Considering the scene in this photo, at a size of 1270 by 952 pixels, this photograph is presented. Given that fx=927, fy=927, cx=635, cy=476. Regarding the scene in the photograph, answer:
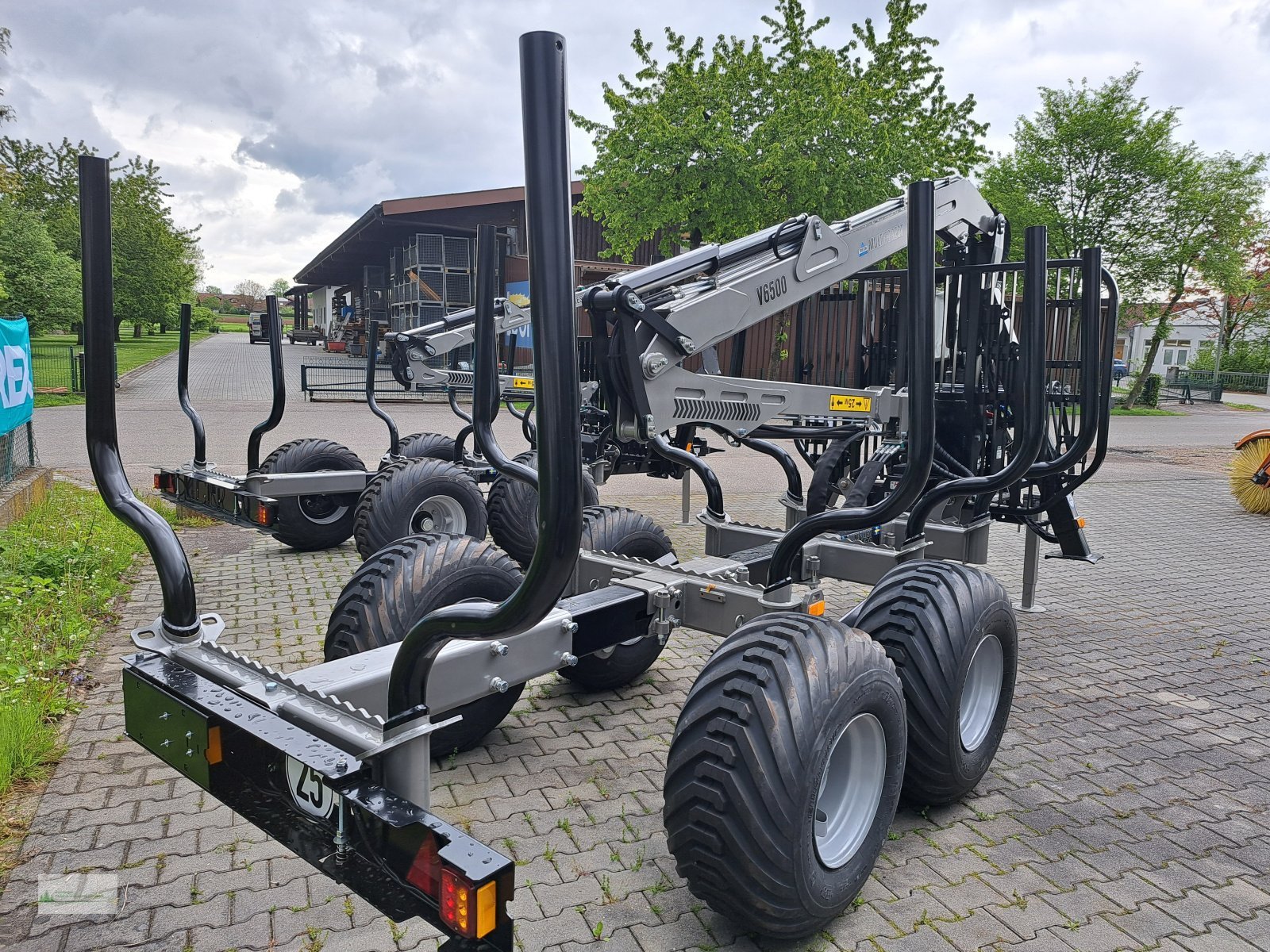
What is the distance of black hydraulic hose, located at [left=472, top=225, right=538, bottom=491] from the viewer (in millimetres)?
3318

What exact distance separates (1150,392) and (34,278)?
39.3 metres

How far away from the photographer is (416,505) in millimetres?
6613

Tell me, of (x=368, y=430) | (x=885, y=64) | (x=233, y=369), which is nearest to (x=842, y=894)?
(x=368, y=430)

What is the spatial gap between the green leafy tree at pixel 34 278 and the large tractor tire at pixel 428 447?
24.1 m

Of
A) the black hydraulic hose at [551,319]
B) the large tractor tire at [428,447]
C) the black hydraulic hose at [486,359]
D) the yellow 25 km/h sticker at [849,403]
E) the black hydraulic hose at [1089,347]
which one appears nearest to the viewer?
the black hydraulic hose at [551,319]

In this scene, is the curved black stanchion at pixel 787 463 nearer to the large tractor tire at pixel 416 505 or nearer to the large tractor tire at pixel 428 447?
the large tractor tire at pixel 416 505

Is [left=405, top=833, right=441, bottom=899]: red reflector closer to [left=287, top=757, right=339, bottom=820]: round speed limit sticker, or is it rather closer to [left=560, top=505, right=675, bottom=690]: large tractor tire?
[left=287, top=757, right=339, bottom=820]: round speed limit sticker

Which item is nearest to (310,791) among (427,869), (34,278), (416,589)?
(427,869)

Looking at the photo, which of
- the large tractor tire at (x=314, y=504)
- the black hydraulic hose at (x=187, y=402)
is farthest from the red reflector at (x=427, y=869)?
the large tractor tire at (x=314, y=504)

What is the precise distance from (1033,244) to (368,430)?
14807 mm

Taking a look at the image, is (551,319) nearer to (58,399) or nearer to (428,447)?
(428,447)

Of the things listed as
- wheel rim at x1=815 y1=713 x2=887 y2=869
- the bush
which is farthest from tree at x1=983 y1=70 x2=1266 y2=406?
wheel rim at x1=815 y1=713 x2=887 y2=869

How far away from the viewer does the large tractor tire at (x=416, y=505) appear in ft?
21.2

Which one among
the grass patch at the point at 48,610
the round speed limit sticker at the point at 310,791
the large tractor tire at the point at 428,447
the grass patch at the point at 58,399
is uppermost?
the grass patch at the point at 58,399
